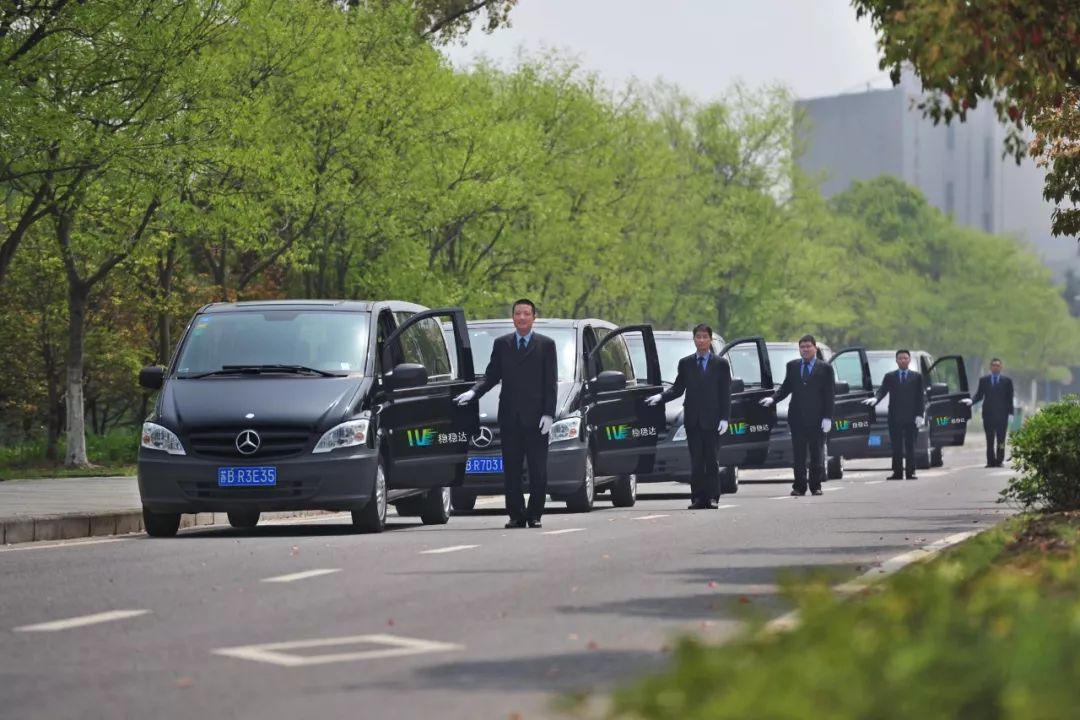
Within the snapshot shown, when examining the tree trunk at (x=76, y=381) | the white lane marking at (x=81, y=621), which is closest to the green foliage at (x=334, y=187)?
the tree trunk at (x=76, y=381)

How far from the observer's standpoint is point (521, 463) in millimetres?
18719

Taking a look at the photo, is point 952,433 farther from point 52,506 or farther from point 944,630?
point 944,630

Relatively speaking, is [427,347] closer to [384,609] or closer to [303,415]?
[303,415]

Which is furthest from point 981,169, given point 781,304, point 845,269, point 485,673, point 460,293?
point 485,673

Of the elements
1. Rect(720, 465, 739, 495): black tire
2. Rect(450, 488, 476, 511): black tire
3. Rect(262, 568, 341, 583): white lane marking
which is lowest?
Rect(720, 465, 739, 495): black tire

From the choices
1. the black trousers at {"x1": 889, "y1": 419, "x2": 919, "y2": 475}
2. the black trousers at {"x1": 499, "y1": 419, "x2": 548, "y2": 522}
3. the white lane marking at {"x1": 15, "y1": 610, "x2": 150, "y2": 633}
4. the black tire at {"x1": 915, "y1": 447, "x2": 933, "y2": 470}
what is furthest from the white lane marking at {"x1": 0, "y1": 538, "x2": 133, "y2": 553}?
the black tire at {"x1": 915, "y1": 447, "x2": 933, "y2": 470}

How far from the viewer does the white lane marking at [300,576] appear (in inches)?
490

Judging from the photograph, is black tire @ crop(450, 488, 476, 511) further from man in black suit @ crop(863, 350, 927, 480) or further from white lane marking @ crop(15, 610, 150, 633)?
white lane marking @ crop(15, 610, 150, 633)

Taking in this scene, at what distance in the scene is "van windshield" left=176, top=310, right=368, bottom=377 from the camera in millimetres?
17750

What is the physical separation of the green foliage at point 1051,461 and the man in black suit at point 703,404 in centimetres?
456

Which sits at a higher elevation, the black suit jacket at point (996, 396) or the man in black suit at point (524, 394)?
the man in black suit at point (524, 394)

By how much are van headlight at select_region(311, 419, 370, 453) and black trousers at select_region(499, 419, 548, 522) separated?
1.85 metres

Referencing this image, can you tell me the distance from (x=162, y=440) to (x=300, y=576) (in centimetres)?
463

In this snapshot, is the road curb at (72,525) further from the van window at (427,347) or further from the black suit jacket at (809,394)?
the black suit jacket at (809,394)
